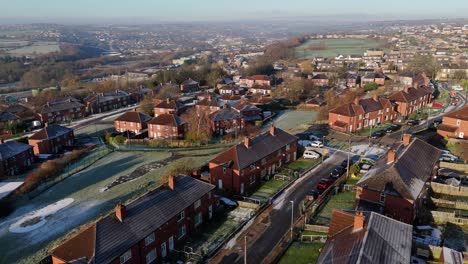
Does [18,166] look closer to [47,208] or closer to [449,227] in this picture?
[47,208]

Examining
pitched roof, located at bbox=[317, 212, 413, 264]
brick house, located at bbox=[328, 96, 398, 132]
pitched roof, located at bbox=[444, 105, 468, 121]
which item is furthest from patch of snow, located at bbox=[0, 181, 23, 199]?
pitched roof, located at bbox=[444, 105, 468, 121]

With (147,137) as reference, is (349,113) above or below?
above

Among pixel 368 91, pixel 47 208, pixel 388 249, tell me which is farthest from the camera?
pixel 368 91

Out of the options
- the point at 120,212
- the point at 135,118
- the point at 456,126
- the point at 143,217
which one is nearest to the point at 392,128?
the point at 456,126

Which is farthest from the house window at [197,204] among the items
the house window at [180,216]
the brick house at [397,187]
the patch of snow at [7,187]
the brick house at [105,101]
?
the brick house at [105,101]

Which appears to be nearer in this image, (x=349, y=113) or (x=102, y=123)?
(x=349, y=113)

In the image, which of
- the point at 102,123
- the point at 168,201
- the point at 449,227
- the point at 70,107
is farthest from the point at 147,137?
the point at 449,227

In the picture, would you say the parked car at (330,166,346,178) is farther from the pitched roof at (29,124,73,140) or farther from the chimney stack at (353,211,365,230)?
the pitched roof at (29,124,73,140)
